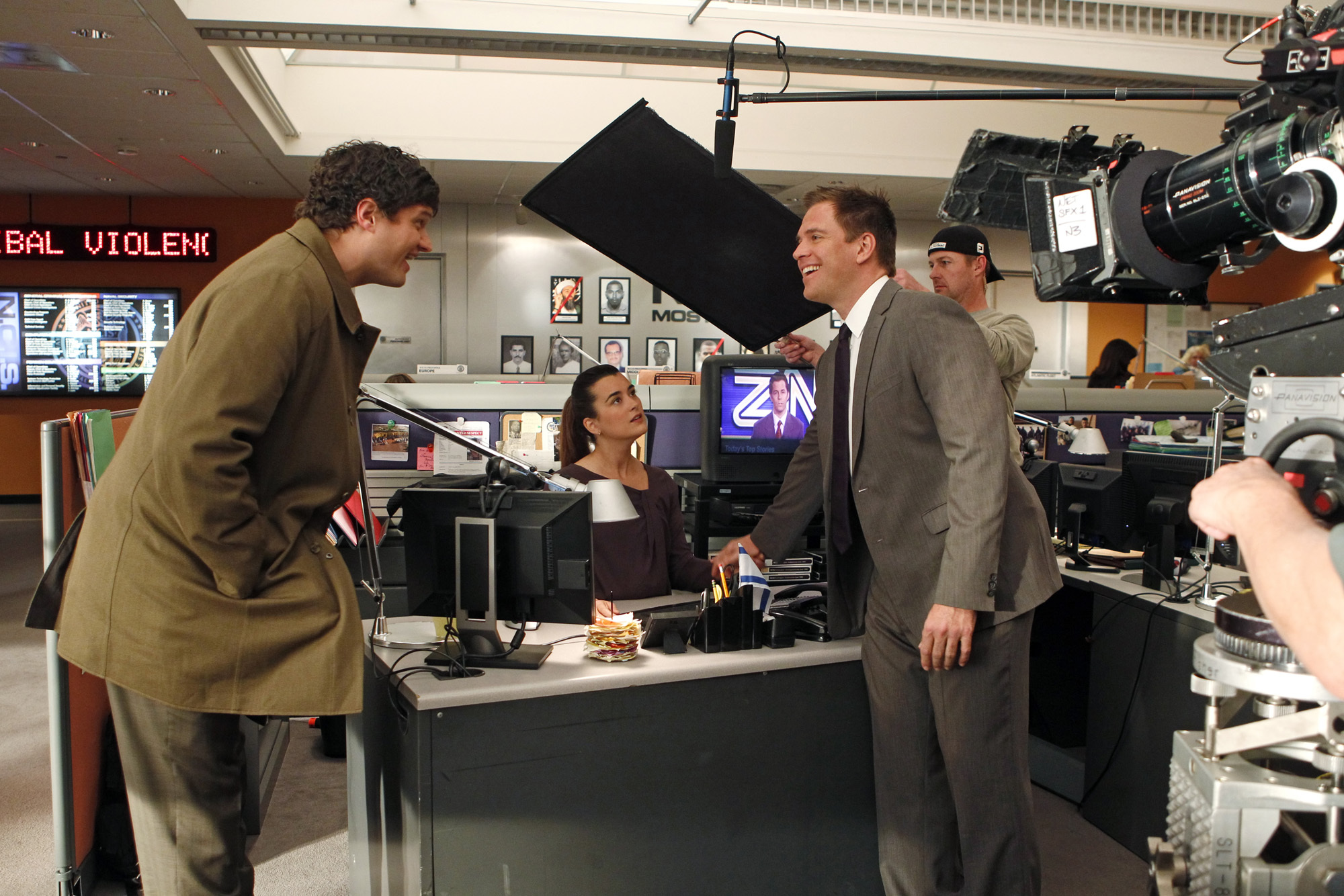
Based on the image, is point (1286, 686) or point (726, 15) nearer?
point (1286, 686)

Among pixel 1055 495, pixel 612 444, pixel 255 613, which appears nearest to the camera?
pixel 255 613

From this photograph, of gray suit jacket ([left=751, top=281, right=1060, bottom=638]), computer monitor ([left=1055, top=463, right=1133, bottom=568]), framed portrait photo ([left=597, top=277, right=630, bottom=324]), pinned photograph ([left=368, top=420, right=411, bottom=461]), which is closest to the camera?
gray suit jacket ([left=751, top=281, right=1060, bottom=638])

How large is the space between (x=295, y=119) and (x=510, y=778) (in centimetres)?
577

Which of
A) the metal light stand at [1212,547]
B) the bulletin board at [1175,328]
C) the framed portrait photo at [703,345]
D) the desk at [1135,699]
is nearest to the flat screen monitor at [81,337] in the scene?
the framed portrait photo at [703,345]

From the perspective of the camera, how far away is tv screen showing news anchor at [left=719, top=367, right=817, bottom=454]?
323 centimetres

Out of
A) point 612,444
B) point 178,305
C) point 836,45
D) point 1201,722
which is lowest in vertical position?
point 1201,722

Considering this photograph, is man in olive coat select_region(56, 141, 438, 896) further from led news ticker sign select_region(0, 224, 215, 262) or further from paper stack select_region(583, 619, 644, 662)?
led news ticker sign select_region(0, 224, 215, 262)

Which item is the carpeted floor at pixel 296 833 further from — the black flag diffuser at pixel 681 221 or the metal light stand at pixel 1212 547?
the black flag diffuser at pixel 681 221

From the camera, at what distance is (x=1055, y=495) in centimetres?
316

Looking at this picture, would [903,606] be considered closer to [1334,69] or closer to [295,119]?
[1334,69]

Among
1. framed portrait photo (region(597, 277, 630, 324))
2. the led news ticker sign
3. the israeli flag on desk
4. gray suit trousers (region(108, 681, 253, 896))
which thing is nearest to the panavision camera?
the israeli flag on desk

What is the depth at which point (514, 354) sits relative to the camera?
8.48 m

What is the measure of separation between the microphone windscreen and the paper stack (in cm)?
97

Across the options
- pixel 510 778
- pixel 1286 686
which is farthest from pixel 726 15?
pixel 1286 686
